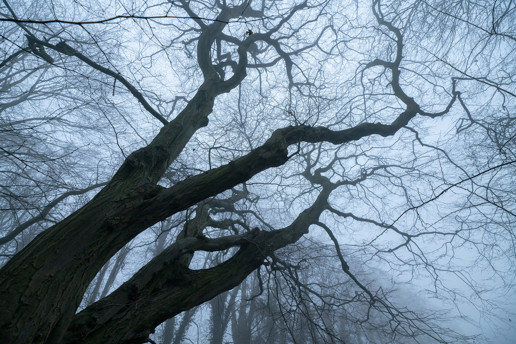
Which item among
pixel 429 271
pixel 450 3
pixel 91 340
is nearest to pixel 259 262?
pixel 91 340

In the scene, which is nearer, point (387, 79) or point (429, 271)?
point (429, 271)

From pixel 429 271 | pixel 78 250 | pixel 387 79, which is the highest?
pixel 387 79

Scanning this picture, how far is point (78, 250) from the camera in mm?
1832

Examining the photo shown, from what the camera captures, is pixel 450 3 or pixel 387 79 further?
pixel 387 79

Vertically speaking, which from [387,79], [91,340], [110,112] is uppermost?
[387,79]

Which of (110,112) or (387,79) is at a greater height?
(387,79)

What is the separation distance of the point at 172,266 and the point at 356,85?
6360 mm

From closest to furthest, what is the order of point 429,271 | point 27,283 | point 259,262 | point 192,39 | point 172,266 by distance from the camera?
point 27,283 < point 172,266 < point 259,262 < point 429,271 < point 192,39

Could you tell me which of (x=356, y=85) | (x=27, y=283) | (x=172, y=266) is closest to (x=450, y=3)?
(x=356, y=85)

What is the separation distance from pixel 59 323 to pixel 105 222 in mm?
704

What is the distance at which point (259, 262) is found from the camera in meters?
2.88

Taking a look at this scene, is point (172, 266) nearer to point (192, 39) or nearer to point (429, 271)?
point (429, 271)

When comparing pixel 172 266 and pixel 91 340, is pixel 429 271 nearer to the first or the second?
pixel 172 266

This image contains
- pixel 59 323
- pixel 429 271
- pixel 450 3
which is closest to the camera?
pixel 59 323
